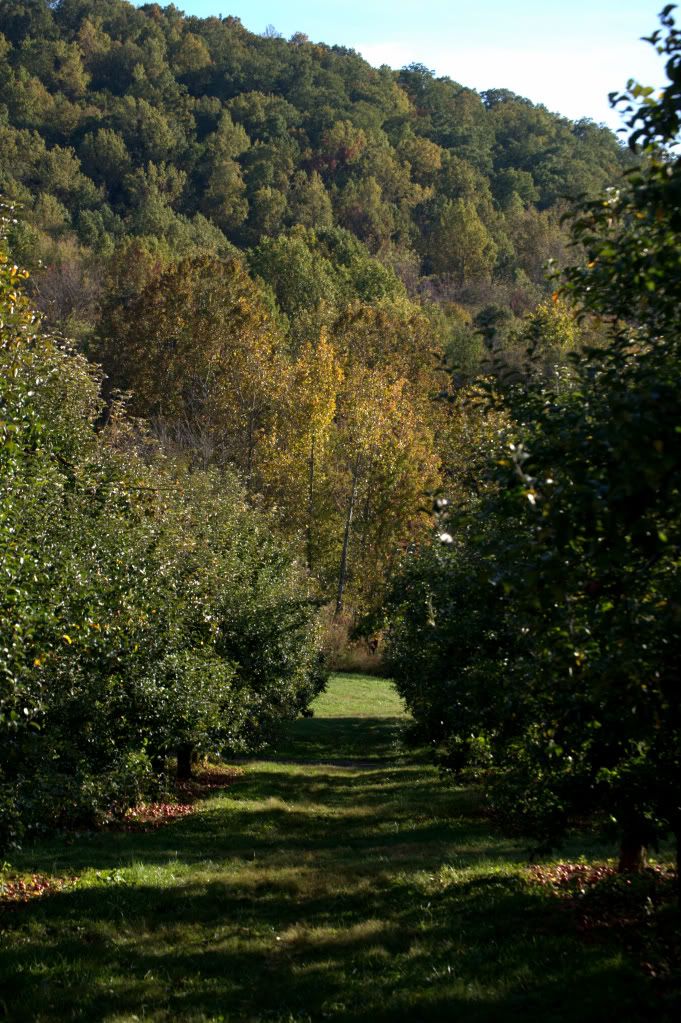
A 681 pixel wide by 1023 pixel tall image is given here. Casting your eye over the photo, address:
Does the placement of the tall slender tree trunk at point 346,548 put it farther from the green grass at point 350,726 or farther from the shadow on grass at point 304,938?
the shadow on grass at point 304,938

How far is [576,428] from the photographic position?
6473mm

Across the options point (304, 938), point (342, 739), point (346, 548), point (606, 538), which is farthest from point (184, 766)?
point (346, 548)

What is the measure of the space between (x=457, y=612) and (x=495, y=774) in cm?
430

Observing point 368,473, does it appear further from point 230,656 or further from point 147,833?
point 147,833

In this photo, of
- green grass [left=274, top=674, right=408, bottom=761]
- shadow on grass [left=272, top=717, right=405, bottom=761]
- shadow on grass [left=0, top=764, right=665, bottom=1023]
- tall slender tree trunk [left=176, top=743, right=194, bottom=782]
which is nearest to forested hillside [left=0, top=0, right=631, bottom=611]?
shadow on grass [left=0, top=764, right=665, bottom=1023]

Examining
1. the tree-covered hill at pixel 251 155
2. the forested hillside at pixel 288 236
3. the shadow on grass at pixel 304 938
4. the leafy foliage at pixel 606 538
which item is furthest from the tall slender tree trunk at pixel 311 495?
the leafy foliage at pixel 606 538

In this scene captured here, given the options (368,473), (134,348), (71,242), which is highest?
(71,242)

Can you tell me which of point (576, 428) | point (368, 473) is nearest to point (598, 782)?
point (576, 428)

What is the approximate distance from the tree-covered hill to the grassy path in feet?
209

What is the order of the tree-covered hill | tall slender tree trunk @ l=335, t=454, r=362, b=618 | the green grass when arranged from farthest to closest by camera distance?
the tree-covered hill
tall slender tree trunk @ l=335, t=454, r=362, b=618
the green grass

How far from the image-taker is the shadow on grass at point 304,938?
9.12m

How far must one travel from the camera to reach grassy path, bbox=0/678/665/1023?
9.15m

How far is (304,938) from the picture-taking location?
11.6 metres

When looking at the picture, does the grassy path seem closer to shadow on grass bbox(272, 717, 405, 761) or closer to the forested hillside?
the forested hillside
